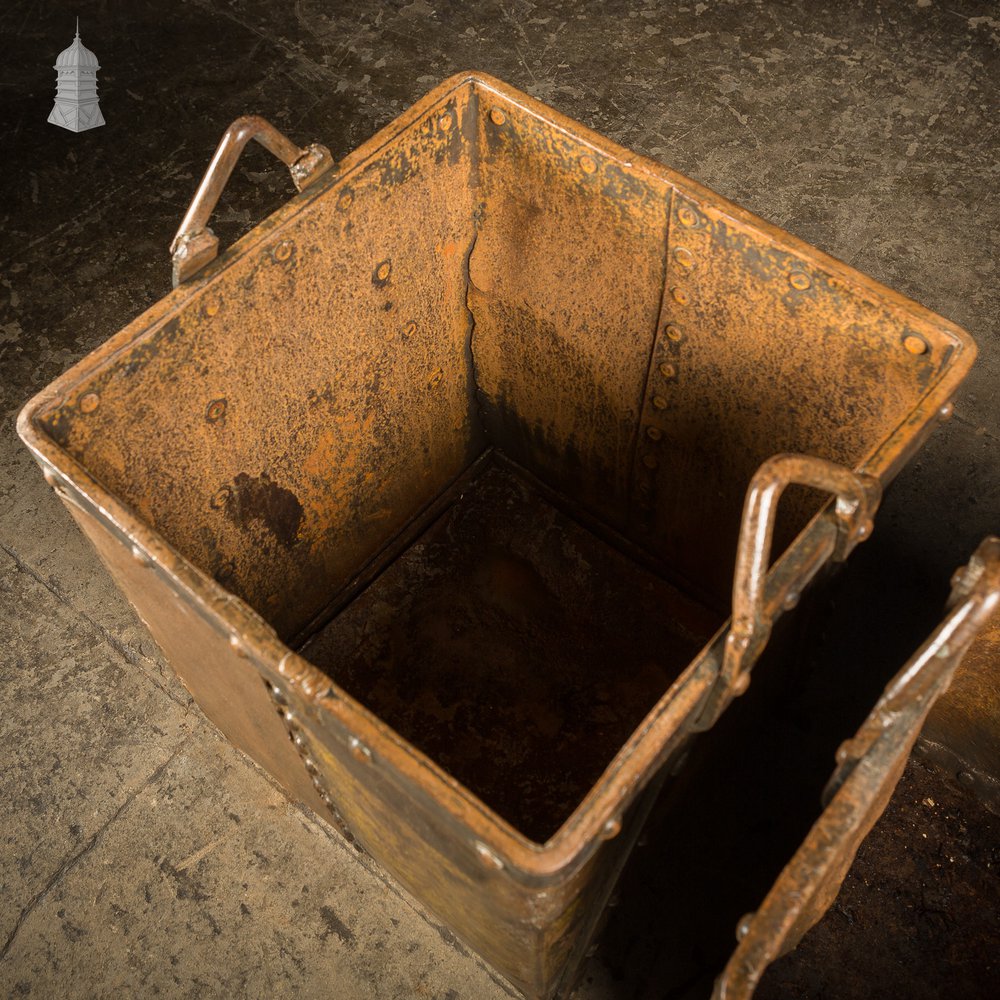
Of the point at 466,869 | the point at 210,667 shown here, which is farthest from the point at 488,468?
the point at 466,869

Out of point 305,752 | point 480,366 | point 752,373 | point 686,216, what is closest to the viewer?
point 305,752

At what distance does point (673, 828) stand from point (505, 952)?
17.7 inches

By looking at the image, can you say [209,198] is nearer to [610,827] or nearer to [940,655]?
[610,827]

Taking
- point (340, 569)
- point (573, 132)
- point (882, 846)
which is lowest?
point (340, 569)

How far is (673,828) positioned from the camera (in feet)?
6.64

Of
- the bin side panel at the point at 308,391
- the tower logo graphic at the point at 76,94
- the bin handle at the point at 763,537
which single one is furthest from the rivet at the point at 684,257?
the tower logo graphic at the point at 76,94

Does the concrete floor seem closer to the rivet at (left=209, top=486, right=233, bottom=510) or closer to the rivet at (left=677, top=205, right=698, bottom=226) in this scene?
the rivet at (left=209, top=486, right=233, bottom=510)

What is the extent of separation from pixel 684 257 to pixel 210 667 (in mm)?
1094

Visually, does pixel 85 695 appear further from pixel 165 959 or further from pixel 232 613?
pixel 232 613

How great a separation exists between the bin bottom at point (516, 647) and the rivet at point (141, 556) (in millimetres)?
882

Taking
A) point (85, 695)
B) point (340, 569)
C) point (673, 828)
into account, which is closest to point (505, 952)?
point (673, 828)

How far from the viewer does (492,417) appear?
8.77 ft

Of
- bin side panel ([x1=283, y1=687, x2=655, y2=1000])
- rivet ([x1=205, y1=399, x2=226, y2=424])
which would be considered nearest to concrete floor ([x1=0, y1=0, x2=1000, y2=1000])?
bin side panel ([x1=283, y1=687, x2=655, y2=1000])

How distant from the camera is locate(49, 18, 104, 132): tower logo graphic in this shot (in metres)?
3.36
